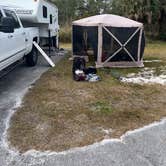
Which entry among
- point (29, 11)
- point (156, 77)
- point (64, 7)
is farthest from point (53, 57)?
point (64, 7)

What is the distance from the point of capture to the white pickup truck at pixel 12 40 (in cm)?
545

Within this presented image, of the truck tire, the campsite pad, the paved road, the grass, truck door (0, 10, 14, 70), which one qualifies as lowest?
the paved road

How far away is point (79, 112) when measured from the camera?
191 inches

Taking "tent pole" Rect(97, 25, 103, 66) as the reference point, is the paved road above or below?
below

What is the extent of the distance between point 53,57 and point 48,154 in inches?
302

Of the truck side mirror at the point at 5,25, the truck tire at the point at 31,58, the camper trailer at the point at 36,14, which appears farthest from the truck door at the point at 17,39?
the camper trailer at the point at 36,14

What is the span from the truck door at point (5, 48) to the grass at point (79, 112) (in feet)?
2.69

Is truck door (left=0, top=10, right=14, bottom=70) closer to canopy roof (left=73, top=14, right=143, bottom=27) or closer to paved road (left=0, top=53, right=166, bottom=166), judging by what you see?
paved road (left=0, top=53, right=166, bottom=166)

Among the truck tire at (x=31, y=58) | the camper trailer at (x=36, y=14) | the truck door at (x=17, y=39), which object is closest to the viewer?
the truck door at (x=17, y=39)

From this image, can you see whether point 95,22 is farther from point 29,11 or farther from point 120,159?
point 120,159

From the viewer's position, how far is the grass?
3.88 metres

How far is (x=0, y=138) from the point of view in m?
3.89

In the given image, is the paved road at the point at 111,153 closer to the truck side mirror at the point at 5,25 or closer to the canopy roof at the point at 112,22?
the truck side mirror at the point at 5,25

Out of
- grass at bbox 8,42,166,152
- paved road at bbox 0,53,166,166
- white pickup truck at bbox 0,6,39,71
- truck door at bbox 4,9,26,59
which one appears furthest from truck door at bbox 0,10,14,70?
paved road at bbox 0,53,166,166
